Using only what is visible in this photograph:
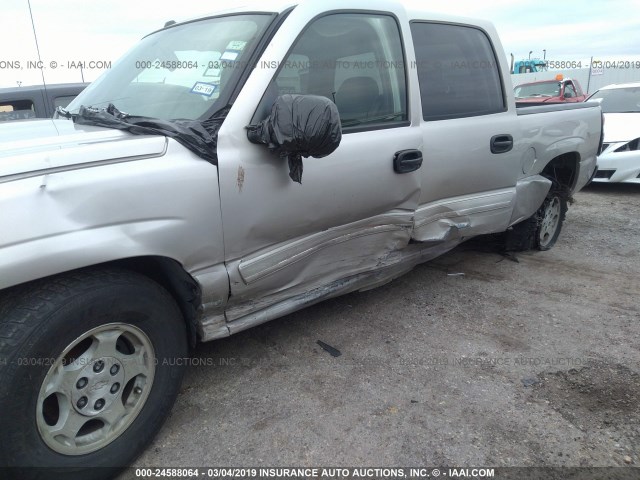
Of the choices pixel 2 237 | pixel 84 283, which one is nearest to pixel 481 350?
pixel 84 283

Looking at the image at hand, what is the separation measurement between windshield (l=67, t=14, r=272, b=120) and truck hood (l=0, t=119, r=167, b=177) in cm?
32

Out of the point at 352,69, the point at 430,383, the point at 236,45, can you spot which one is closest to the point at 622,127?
the point at 352,69

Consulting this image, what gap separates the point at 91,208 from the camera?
A: 187 centimetres

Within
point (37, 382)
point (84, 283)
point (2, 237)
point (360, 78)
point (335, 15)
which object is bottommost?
point (37, 382)

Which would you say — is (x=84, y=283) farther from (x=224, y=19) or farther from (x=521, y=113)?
(x=521, y=113)

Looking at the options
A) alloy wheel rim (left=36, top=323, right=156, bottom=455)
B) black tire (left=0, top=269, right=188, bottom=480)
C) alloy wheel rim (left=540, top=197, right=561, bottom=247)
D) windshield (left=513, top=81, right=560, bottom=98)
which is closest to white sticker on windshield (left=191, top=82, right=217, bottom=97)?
black tire (left=0, top=269, right=188, bottom=480)

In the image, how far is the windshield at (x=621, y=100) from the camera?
28.1ft

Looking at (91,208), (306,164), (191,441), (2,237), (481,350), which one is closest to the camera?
(2,237)

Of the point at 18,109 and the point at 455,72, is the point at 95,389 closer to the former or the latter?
the point at 455,72

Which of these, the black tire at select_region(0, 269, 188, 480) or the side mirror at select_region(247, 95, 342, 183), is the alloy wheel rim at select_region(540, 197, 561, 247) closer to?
the side mirror at select_region(247, 95, 342, 183)

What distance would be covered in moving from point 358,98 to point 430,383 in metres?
1.63

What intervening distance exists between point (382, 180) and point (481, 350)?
4.03 ft

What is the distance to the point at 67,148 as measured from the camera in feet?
6.39

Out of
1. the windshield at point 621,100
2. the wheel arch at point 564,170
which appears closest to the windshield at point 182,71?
the wheel arch at point 564,170
